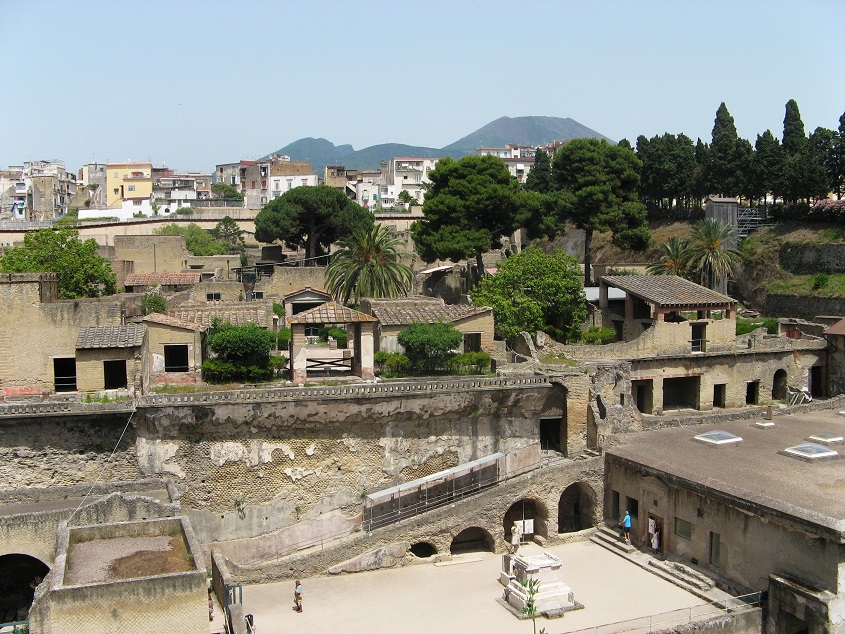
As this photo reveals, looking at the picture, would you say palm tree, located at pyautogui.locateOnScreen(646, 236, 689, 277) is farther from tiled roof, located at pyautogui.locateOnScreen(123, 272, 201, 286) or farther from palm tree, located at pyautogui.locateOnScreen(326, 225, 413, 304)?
tiled roof, located at pyautogui.locateOnScreen(123, 272, 201, 286)

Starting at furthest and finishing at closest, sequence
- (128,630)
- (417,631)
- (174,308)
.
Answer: (174,308) < (417,631) < (128,630)

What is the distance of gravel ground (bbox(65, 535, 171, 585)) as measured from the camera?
19.7m

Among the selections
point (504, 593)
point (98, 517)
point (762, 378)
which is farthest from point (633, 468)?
point (98, 517)

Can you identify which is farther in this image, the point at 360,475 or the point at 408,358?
the point at 408,358

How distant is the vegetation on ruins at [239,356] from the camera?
3378 cm

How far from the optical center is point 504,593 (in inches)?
1059

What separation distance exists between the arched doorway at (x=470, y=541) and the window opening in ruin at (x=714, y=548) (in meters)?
7.65

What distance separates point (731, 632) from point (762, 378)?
1985 centimetres

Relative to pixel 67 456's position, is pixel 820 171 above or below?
above

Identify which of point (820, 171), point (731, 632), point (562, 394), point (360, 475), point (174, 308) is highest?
point (820, 171)

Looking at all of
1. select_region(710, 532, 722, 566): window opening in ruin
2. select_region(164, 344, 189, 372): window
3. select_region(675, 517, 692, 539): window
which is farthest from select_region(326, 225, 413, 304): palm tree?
select_region(710, 532, 722, 566): window opening in ruin

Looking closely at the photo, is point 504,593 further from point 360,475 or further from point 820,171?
point 820,171

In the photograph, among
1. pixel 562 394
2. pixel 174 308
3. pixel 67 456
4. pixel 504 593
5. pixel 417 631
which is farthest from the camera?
pixel 174 308

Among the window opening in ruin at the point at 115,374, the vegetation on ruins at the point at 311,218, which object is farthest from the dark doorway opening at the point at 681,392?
the vegetation on ruins at the point at 311,218
